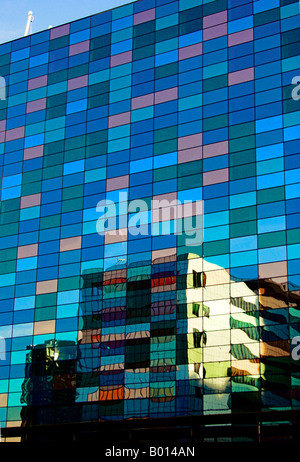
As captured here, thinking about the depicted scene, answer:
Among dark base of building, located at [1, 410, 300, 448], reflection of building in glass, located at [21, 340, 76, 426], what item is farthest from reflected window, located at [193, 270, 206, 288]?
reflection of building in glass, located at [21, 340, 76, 426]

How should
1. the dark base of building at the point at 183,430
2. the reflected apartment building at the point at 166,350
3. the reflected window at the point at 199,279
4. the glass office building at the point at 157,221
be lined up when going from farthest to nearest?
1. the reflected window at the point at 199,279
2. the glass office building at the point at 157,221
3. the reflected apartment building at the point at 166,350
4. the dark base of building at the point at 183,430

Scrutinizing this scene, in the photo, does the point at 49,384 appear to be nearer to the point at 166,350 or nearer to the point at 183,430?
the point at 166,350

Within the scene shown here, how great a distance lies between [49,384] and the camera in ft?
210

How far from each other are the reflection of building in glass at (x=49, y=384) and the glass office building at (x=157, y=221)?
12cm

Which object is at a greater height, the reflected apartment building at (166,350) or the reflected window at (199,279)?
the reflected window at (199,279)

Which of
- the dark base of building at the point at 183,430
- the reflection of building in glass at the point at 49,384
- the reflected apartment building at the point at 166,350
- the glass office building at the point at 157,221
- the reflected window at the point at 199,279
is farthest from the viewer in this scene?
the reflection of building in glass at the point at 49,384

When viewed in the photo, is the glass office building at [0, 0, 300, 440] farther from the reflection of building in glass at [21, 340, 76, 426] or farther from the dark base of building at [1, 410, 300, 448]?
the dark base of building at [1, 410, 300, 448]

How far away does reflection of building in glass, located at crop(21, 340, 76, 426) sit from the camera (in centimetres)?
6291

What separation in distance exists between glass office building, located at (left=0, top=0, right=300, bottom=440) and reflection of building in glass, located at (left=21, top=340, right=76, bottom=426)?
0.40ft

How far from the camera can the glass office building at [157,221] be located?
57.8 m

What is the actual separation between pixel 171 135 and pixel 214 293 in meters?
15.5

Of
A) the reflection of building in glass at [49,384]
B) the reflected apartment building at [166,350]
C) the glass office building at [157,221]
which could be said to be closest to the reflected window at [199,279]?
the reflected apartment building at [166,350]

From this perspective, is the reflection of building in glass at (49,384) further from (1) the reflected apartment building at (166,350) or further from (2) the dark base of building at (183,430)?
(2) the dark base of building at (183,430)

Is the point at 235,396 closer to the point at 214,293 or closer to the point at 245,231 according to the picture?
the point at 214,293
